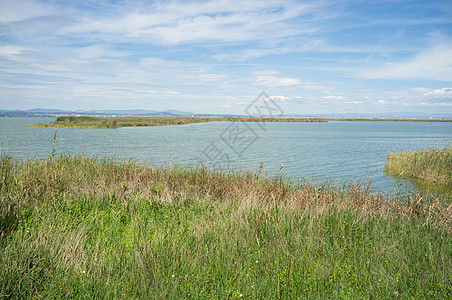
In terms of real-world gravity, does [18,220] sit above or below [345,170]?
above

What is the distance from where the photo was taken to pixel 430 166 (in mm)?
17344

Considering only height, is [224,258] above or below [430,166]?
above

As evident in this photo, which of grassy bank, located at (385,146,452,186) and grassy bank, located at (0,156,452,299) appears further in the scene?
grassy bank, located at (385,146,452,186)

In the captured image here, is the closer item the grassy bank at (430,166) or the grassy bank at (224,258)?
the grassy bank at (224,258)

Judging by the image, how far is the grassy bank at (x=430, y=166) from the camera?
53.6ft

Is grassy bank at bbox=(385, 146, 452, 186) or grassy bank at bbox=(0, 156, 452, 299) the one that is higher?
grassy bank at bbox=(0, 156, 452, 299)

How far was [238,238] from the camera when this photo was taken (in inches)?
175

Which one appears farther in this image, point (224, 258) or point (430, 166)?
point (430, 166)

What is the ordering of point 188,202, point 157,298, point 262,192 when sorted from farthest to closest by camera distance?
point 262,192
point 188,202
point 157,298

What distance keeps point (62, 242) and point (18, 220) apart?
1327mm

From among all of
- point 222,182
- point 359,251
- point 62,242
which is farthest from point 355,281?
point 222,182

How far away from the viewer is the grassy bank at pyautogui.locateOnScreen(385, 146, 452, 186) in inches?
643

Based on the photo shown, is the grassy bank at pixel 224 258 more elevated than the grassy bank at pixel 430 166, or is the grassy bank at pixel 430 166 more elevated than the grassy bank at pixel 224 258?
the grassy bank at pixel 224 258

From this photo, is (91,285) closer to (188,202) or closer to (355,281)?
(355,281)
